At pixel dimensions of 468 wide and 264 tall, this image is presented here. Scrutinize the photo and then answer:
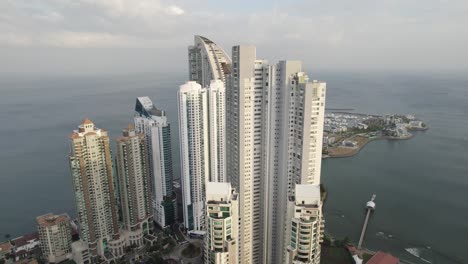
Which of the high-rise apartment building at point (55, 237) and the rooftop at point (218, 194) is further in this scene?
the high-rise apartment building at point (55, 237)

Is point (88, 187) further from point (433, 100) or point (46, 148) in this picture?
point (433, 100)

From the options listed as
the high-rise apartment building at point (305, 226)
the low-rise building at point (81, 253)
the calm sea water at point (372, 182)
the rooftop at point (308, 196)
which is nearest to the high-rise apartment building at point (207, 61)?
the calm sea water at point (372, 182)

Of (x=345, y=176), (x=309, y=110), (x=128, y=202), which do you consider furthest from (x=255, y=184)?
(x=345, y=176)

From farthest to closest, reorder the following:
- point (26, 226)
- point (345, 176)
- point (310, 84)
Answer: point (345, 176) → point (26, 226) → point (310, 84)

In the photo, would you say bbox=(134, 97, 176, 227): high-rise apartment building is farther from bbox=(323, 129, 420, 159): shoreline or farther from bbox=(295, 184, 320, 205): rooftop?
bbox=(323, 129, 420, 159): shoreline

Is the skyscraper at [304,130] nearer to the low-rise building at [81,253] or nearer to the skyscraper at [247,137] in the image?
the skyscraper at [247,137]

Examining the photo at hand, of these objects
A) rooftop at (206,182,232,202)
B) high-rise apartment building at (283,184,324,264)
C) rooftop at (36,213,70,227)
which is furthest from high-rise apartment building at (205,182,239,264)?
rooftop at (36,213,70,227)

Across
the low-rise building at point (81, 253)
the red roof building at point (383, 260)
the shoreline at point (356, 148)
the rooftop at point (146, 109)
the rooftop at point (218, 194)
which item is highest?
the rooftop at point (146, 109)
